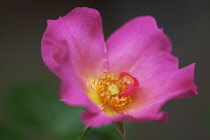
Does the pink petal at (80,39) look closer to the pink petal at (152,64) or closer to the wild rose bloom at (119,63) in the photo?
the wild rose bloom at (119,63)

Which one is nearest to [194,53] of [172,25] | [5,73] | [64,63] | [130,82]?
[172,25]

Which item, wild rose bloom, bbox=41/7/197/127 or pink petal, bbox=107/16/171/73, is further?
pink petal, bbox=107/16/171/73

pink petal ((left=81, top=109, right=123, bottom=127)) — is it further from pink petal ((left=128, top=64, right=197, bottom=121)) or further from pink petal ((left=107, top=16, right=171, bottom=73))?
pink petal ((left=107, top=16, right=171, bottom=73))

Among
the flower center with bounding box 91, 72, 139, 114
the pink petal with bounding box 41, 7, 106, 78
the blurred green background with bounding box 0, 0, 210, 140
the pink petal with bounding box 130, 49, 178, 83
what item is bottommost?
the blurred green background with bounding box 0, 0, 210, 140

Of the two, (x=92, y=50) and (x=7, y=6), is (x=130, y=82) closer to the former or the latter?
(x=92, y=50)

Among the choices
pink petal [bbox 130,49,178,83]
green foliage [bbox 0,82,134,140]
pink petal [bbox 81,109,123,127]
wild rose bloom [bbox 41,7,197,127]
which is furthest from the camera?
green foliage [bbox 0,82,134,140]

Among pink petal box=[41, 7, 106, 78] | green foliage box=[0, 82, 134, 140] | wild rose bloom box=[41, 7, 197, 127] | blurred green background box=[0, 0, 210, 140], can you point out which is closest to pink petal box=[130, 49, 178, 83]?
wild rose bloom box=[41, 7, 197, 127]

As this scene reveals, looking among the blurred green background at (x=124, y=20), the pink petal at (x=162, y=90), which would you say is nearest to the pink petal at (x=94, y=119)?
the pink petal at (x=162, y=90)

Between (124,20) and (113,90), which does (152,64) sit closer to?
(113,90)
